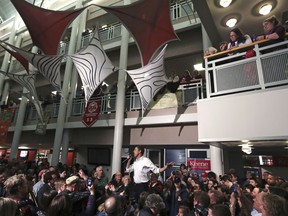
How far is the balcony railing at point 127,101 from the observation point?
24.5ft

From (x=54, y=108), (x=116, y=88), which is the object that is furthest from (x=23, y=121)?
(x=116, y=88)

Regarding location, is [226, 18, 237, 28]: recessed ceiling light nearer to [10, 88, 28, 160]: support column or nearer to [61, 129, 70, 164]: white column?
[61, 129, 70, 164]: white column

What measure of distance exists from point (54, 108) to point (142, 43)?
271 inches

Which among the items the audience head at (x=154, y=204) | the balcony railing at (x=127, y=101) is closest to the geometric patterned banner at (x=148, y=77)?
the balcony railing at (x=127, y=101)

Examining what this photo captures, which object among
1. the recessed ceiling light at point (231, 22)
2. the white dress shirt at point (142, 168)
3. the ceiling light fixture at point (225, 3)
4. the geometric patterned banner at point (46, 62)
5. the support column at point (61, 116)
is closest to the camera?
the white dress shirt at point (142, 168)

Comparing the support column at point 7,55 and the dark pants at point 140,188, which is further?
the support column at point 7,55

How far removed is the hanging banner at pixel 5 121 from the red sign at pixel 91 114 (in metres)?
6.23

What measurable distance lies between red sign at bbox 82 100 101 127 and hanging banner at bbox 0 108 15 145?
623cm

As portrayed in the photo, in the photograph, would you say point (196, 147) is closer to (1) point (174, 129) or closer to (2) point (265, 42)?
(1) point (174, 129)

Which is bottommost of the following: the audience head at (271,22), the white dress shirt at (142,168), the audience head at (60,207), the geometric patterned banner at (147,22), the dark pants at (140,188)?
the dark pants at (140,188)

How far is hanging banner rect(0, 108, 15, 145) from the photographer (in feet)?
37.9

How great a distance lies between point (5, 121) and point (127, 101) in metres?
8.40

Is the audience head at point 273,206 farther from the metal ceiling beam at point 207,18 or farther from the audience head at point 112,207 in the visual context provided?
the metal ceiling beam at point 207,18

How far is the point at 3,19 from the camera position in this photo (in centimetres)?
1825
